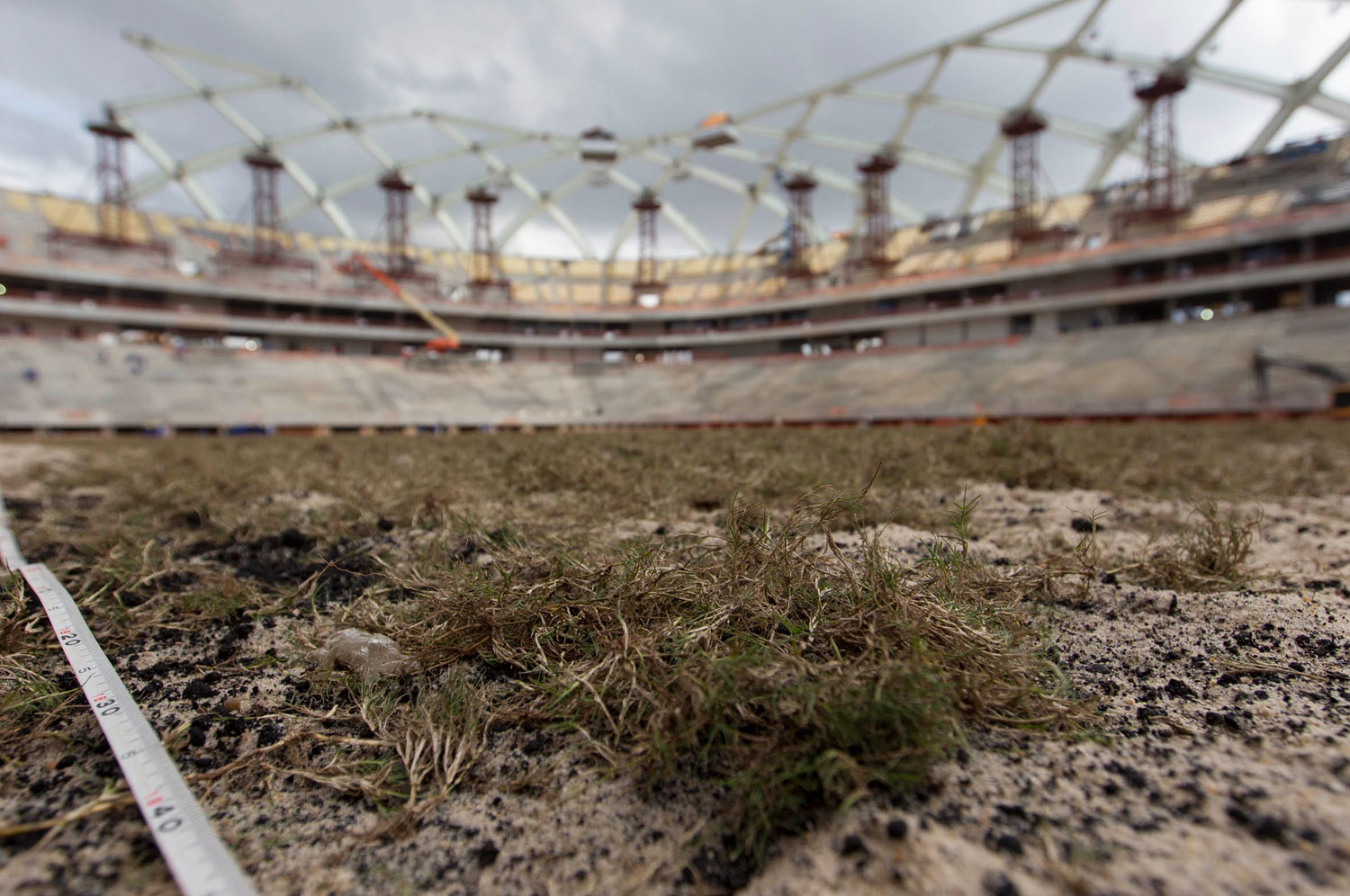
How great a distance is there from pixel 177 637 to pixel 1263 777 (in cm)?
338

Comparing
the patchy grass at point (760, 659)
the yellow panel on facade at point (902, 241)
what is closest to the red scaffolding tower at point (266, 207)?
the yellow panel on facade at point (902, 241)

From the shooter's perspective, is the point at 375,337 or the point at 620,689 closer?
the point at 620,689

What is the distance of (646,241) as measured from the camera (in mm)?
61375

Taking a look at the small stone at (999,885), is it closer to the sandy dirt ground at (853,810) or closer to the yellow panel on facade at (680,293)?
the sandy dirt ground at (853,810)

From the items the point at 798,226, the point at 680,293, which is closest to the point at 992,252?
the point at 798,226

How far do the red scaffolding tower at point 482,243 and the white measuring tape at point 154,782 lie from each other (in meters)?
59.8

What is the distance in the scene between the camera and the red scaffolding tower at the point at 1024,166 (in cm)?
4275

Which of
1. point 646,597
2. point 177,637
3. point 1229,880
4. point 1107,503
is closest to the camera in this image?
point 1229,880

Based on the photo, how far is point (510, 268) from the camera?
62156 mm

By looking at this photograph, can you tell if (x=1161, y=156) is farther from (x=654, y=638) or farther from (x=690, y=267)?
(x=654, y=638)

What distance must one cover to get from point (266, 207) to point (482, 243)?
720 inches

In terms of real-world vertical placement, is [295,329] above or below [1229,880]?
above

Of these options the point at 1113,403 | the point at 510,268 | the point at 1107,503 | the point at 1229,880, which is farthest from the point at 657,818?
the point at 510,268

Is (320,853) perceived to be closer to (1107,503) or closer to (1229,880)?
(1229,880)
